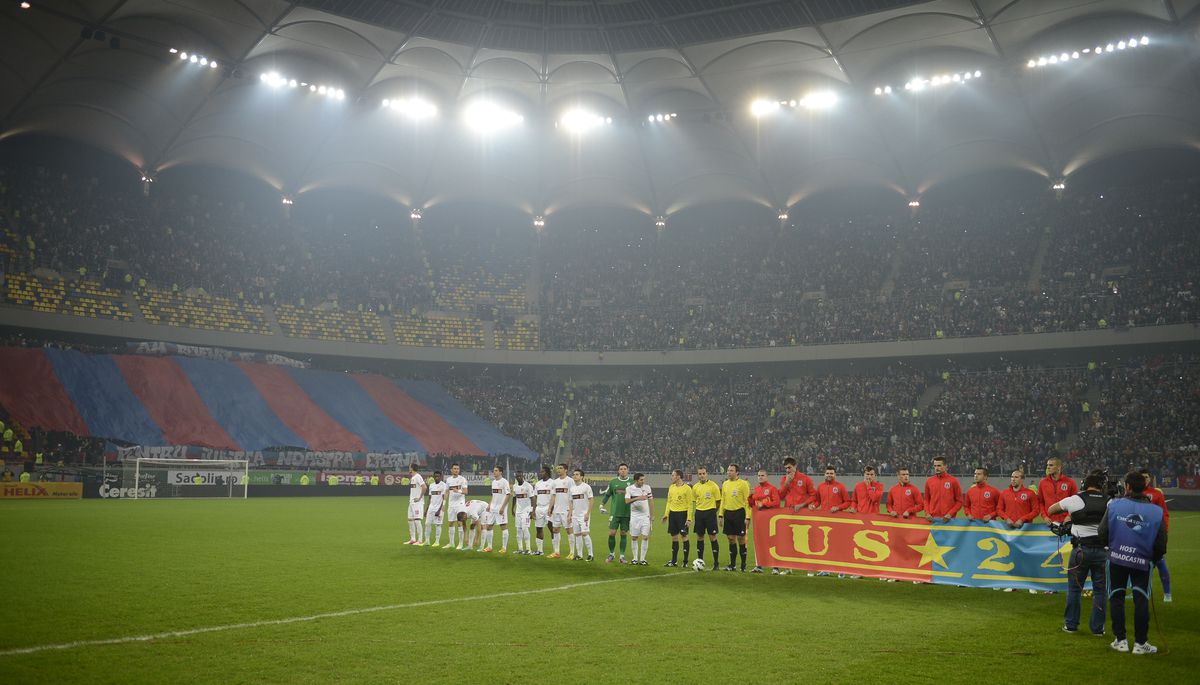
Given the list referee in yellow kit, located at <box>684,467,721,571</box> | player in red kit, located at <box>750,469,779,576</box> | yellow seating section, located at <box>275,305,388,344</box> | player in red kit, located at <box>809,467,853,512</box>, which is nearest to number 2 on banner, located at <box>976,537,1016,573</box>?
player in red kit, located at <box>809,467,853,512</box>

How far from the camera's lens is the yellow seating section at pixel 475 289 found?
213 ft

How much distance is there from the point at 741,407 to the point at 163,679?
5012cm

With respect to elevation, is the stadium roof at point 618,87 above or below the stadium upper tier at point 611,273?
above

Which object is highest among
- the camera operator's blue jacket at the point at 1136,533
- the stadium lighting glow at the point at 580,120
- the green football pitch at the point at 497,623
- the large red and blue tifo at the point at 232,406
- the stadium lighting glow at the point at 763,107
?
the stadium lighting glow at the point at 580,120

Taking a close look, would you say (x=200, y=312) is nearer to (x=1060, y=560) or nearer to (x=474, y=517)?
(x=474, y=517)

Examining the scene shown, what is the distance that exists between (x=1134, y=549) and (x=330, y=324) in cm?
5320

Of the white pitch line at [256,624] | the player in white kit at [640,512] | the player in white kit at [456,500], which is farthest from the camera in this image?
the player in white kit at [456,500]

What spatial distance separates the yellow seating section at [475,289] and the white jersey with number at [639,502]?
45.4 meters

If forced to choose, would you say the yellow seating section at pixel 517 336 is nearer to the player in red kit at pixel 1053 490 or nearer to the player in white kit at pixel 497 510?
the player in white kit at pixel 497 510

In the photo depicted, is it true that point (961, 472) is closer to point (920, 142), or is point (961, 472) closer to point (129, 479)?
point (920, 142)

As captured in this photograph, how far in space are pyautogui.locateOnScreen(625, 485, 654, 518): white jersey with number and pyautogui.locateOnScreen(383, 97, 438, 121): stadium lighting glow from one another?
3571 cm

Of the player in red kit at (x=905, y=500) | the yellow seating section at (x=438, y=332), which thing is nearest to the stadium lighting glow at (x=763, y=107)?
the yellow seating section at (x=438, y=332)

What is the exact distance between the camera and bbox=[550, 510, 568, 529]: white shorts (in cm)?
2172

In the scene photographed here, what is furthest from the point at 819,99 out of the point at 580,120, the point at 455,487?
the point at 455,487
